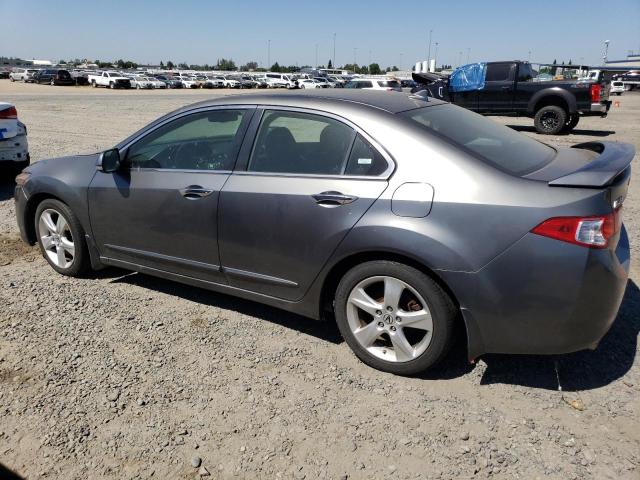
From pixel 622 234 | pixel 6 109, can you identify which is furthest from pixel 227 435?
pixel 6 109

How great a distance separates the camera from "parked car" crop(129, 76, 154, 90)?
176 ft

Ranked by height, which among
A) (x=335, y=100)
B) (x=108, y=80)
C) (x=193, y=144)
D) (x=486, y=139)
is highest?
(x=335, y=100)

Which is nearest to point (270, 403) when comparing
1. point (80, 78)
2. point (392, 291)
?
point (392, 291)

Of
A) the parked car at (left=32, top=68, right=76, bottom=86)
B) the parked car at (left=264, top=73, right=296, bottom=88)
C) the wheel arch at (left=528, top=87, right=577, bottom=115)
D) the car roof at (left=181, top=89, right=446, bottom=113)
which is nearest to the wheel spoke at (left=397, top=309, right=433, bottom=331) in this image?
the car roof at (left=181, top=89, right=446, bottom=113)

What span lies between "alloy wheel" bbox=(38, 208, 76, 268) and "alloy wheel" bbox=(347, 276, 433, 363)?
2.70 m

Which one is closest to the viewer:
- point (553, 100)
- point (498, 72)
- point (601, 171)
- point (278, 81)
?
point (601, 171)

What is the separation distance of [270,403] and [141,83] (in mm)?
55968

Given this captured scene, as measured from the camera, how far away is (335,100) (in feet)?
11.5

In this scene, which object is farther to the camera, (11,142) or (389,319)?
(11,142)

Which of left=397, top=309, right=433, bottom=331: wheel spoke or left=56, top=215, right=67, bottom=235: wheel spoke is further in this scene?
left=56, top=215, right=67, bottom=235: wheel spoke

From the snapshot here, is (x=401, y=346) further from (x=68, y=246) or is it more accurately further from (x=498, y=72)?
(x=498, y=72)

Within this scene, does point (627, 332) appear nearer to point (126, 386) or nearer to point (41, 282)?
point (126, 386)

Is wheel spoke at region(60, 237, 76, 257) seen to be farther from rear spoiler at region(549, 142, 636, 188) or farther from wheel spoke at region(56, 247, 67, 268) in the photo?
rear spoiler at region(549, 142, 636, 188)

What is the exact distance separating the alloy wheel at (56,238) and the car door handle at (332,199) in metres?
2.49
